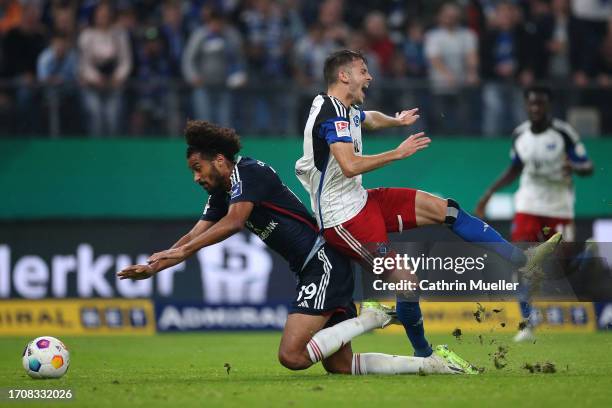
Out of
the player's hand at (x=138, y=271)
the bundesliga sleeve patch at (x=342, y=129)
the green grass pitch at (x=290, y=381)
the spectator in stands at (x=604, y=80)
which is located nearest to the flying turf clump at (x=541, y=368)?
the green grass pitch at (x=290, y=381)

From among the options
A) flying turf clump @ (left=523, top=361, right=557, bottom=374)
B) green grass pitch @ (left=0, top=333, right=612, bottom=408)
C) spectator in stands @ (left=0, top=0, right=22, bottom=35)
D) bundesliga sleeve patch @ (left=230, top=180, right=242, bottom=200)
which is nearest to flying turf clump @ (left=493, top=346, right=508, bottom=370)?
green grass pitch @ (left=0, top=333, right=612, bottom=408)

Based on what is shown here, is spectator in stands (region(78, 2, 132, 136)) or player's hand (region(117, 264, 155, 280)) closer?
player's hand (region(117, 264, 155, 280))

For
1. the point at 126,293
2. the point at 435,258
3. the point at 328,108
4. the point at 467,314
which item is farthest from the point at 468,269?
the point at 126,293

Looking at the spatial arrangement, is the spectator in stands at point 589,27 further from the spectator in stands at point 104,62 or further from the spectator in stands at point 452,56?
the spectator in stands at point 104,62

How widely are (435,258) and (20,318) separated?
8.64m

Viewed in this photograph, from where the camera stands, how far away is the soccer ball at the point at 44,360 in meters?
9.41

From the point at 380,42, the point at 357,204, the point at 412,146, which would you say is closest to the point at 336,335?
the point at 357,204

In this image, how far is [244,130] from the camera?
53.9 ft

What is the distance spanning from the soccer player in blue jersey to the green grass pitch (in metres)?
0.23

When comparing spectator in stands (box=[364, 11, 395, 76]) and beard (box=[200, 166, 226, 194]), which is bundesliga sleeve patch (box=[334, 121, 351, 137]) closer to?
beard (box=[200, 166, 226, 194])

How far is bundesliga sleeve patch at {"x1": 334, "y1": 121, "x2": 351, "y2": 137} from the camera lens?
362 inches

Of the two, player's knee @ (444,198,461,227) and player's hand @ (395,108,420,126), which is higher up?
player's hand @ (395,108,420,126)

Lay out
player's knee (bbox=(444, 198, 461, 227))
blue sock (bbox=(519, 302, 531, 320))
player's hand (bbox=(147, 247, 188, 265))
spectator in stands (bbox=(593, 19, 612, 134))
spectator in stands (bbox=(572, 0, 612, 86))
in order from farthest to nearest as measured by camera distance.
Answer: spectator in stands (bbox=(572, 0, 612, 86))
spectator in stands (bbox=(593, 19, 612, 134))
blue sock (bbox=(519, 302, 531, 320))
player's knee (bbox=(444, 198, 461, 227))
player's hand (bbox=(147, 247, 188, 265))

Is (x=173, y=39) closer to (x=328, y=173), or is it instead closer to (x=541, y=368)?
(x=328, y=173)
